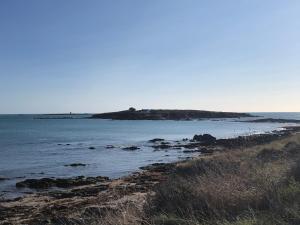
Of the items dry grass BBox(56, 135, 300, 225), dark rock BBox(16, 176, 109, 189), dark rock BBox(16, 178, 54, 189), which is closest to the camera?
dry grass BBox(56, 135, 300, 225)

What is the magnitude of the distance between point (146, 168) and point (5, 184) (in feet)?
32.5

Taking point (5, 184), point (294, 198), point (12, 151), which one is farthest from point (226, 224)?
point (12, 151)

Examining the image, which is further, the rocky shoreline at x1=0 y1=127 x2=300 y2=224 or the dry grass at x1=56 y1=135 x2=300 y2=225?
the rocky shoreline at x1=0 y1=127 x2=300 y2=224

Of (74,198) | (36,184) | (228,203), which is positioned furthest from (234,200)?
(36,184)

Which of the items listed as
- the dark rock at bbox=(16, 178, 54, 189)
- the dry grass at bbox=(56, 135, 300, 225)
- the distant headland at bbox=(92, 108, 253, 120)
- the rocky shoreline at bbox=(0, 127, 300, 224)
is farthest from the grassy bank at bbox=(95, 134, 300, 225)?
the distant headland at bbox=(92, 108, 253, 120)

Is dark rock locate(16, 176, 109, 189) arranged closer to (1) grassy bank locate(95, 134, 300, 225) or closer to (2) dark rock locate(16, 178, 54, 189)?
(2) dark rock locate(16, 178, 54, 189)

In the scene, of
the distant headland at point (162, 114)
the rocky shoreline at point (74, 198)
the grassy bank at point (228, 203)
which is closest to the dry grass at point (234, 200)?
the grassy bank at point (228, 203)

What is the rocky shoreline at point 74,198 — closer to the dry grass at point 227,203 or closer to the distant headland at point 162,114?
the dry grass at point 227,203

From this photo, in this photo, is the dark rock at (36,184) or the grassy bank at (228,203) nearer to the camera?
the grassy bank at (228,203)

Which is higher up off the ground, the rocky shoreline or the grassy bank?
the grassy bank

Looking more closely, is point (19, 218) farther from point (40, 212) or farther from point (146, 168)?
point (146, 168)

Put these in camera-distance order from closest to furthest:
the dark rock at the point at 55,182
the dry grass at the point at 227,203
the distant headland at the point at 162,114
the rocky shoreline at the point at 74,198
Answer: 1. the dry grass at the point at 227,203
2. the rocky shoreline at the point at 74,198
3. the dark rock at the point at 55,182
4. the distant headland at the point at 162,114

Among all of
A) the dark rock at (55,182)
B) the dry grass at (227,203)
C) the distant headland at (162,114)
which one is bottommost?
the dark rock at (55,182)

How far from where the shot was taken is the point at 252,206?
805 centimetres
